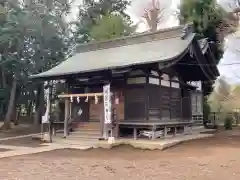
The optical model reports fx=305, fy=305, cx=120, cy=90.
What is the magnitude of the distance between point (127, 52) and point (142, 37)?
1.62 m

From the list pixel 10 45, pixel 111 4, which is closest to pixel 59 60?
pixel 10 45

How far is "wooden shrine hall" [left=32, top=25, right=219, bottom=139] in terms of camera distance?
12.2m

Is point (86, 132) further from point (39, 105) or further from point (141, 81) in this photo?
point (39, 105)

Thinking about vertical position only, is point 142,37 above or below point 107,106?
above

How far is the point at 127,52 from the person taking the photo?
1480cm

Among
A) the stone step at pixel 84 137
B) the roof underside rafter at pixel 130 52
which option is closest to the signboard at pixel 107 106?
the roof underside rafter at pixel 130 52

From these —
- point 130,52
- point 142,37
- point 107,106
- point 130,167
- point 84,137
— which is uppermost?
point 142,37

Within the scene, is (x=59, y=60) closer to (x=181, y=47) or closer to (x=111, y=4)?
(x=111, y=4)

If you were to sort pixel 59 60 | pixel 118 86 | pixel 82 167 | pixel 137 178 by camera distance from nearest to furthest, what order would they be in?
pixel 137 178 → pixel 82 167 → pixel 118 86 → pixel 59 60

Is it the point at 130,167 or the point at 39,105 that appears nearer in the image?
the point at 130,167

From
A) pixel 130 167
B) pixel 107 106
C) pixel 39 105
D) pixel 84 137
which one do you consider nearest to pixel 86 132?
pixel 84 137

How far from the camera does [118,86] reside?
43.2ft

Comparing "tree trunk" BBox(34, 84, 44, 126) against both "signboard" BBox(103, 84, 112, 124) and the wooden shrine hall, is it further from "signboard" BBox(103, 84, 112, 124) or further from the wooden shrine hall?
"signboard" BBox(103, 84, 112, 124)

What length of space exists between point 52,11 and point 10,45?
186 inches
